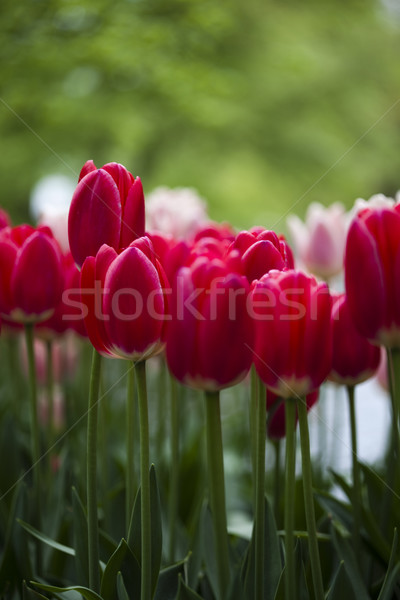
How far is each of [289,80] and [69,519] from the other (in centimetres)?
587

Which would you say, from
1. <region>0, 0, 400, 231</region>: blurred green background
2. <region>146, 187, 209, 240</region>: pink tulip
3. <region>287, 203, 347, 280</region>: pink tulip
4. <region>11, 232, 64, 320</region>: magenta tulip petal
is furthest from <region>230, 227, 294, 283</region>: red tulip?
<region>0, 0, 400, 231</region>: blurred green background

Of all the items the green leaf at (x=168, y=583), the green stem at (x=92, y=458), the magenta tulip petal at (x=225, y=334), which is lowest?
the green leaf at (x=168, y=583)

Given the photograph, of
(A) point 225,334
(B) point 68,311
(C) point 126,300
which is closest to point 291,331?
(A) point 225,334

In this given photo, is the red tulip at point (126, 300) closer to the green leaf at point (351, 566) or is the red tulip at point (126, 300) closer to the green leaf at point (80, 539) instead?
the green leaf at point (80, 539)

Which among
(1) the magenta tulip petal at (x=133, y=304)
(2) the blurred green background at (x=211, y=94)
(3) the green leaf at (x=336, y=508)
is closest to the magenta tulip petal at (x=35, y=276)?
(1) the magenta tulip petal at (x=133, y=304)

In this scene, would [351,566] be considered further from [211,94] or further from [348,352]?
[211,94]

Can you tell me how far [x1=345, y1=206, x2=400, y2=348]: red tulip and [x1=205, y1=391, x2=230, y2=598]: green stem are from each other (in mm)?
195

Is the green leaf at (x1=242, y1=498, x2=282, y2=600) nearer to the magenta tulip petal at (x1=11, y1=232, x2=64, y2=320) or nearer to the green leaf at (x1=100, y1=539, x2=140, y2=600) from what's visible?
the green leaf at (x1=100, y1=539, x2=140, y2=600)

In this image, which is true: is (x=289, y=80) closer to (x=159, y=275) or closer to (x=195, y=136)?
(x=195, y=136)

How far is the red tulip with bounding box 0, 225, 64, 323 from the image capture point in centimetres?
97

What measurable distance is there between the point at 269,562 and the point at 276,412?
0.69 feet

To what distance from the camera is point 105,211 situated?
767mm

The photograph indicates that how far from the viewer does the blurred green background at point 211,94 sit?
384cm

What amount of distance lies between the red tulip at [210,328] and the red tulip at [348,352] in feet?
0.63
